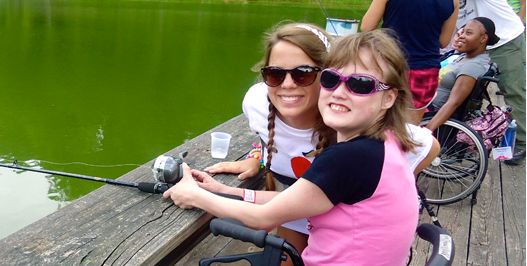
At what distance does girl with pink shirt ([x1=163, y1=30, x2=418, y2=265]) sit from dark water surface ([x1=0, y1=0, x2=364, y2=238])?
2.50 ft

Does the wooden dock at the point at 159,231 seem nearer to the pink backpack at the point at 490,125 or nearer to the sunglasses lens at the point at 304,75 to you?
the pink backpack at the point at 490,125

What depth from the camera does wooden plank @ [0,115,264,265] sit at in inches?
54.4

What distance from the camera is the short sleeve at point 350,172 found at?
1.23m

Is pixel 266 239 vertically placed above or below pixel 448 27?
below

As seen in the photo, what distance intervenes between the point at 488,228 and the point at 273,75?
5.37 ft

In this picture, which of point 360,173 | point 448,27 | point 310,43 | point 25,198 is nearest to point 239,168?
point 310,43

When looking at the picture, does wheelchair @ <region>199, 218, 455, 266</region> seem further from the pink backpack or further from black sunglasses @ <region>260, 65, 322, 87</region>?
the pink backpack

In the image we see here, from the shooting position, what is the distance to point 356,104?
4.35ft

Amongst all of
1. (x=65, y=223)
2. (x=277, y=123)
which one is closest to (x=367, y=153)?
(x=277, y=123)

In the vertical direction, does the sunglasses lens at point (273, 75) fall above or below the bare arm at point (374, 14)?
below

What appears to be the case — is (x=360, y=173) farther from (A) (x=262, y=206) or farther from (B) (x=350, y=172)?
(A) (x=262, y=206)

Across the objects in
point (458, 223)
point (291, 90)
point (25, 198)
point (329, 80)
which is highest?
point (329, 80)

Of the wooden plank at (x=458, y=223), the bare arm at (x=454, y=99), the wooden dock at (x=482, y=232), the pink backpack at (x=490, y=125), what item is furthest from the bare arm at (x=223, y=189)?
the pink backpack at (x=490, y=125)

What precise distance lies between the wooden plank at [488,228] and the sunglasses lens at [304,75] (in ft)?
4.22
